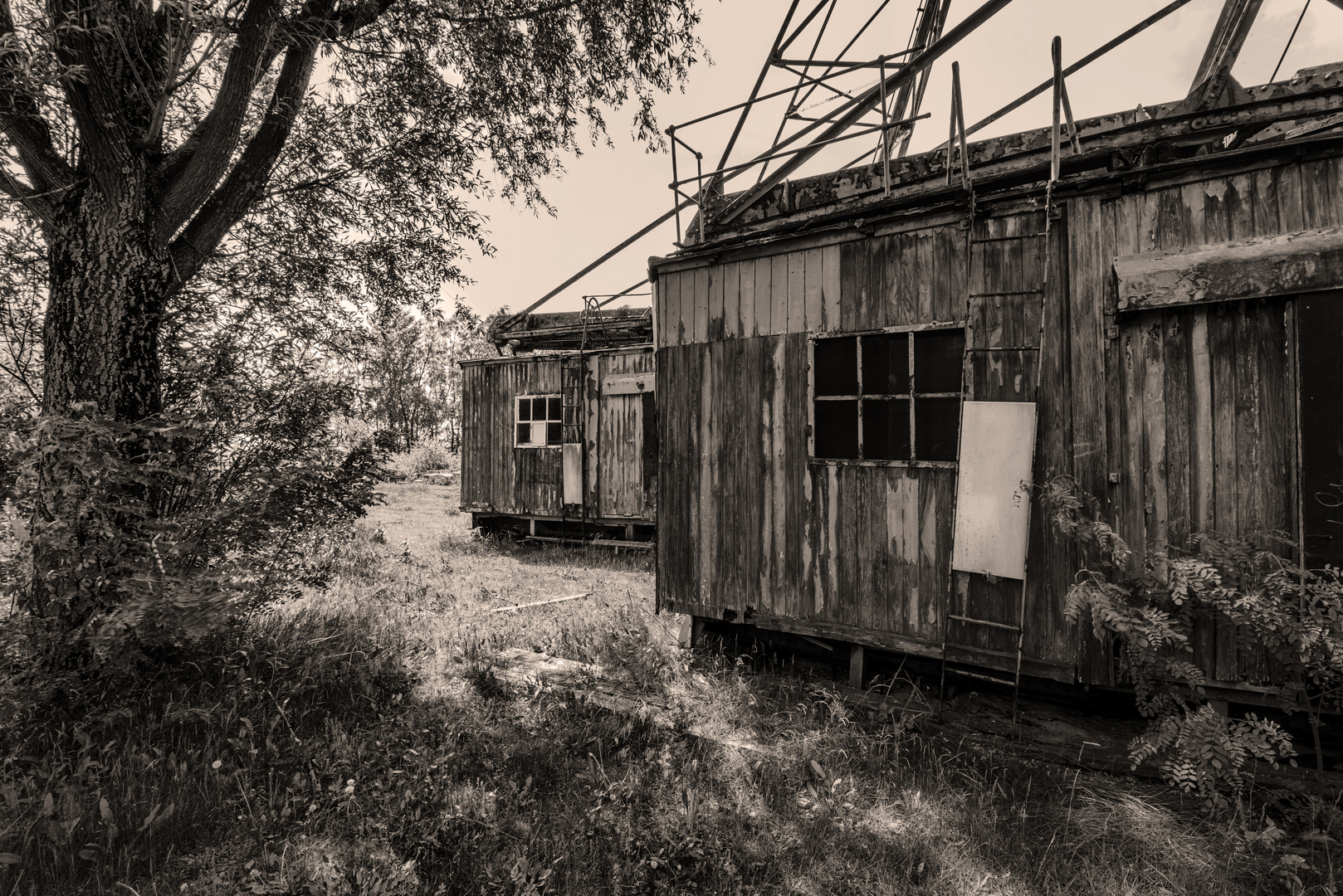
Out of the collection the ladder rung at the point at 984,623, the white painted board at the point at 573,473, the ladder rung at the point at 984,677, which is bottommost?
the ladder rung at the point at 984,677

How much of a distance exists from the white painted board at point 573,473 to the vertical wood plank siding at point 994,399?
6.03m

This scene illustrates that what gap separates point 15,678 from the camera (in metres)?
3.62

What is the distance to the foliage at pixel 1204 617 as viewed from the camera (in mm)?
2986

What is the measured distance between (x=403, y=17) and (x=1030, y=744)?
787 centimetres

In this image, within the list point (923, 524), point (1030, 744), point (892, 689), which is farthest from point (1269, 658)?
point (892, 689)

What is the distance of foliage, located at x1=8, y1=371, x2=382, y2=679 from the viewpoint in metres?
3.53

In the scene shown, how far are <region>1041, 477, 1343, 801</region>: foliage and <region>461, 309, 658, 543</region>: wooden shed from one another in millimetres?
7890

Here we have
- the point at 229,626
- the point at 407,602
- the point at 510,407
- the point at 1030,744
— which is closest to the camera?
the point at 1030,744

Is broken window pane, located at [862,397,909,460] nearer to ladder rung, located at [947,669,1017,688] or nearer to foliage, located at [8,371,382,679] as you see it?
ladder rung, located at [947,669,1017,688]

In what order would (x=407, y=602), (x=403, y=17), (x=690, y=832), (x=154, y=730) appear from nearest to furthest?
(x=690, y=832) → (x=154, y=730) → (x=403, y=17) → (x=407, y=602)

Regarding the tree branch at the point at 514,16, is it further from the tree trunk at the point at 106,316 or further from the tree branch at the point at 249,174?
the tree trunk at the point at 106,316

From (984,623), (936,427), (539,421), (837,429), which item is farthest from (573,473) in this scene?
(984,623)

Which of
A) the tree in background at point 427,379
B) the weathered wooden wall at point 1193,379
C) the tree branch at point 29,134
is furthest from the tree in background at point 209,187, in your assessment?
the tree in background at point 427,379

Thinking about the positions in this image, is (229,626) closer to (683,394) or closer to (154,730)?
(154,730)
